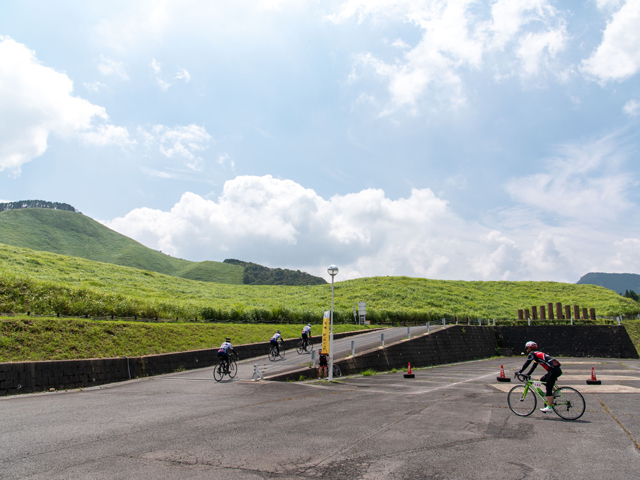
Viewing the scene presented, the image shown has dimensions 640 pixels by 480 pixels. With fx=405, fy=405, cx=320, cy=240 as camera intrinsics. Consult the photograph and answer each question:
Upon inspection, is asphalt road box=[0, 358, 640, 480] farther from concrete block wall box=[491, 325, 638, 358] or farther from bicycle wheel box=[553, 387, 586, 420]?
concrete block wall box=[491, 325, 638, 358]

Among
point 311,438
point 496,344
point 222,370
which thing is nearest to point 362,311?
point 496,344

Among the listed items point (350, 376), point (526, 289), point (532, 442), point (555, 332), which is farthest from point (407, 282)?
point (532, 442)

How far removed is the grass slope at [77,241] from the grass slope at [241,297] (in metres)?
94.7

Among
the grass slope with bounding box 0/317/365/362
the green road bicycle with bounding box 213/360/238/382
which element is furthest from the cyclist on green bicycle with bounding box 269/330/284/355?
the green road bicycle with bounding box 213/360/238/382

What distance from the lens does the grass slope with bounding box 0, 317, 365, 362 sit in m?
15.9

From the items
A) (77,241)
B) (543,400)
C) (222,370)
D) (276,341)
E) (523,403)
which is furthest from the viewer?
(77,241)

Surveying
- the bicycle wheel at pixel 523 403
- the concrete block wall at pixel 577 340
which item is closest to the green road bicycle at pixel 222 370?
the bicycle wheel at pixel 523 403

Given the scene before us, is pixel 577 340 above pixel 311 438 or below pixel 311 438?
below

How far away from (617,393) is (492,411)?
248 inches

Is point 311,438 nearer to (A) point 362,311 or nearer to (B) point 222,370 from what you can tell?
(B) point 222,370

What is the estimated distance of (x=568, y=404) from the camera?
9094mm

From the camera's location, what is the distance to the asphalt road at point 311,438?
5.84 m

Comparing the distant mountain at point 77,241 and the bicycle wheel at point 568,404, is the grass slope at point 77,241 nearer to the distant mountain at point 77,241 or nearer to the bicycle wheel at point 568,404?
the distant mountain at point 77,241

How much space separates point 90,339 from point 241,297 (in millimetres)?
46507
